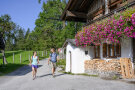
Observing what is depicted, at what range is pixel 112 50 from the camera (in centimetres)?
1046

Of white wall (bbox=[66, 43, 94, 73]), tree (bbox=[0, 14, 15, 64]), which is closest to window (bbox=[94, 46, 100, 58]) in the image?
white wall (bbox=[66, 43, 94, 73])

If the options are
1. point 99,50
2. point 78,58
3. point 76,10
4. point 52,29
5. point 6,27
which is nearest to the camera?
point 78,58

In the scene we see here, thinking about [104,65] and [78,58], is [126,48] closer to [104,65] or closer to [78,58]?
[104,65]

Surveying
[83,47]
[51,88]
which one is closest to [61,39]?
[83,47]

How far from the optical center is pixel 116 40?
8.59m

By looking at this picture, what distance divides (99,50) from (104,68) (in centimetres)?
249

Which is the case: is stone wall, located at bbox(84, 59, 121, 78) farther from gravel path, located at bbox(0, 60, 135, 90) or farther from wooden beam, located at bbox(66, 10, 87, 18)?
wooden beam, located at bbox(66, 10, 87, 18)

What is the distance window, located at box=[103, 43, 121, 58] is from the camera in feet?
32.8

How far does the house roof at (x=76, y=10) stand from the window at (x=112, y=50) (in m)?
5.00

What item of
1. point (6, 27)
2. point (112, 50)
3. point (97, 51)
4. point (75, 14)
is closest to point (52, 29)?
point (6, 27)

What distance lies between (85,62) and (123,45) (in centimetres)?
324

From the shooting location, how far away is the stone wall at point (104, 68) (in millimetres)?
8878

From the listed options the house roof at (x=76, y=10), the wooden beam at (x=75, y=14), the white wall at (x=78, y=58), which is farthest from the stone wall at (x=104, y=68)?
the house roof at (x=76, y=10)

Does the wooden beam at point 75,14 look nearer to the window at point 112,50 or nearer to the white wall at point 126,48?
the window at point 112,50
